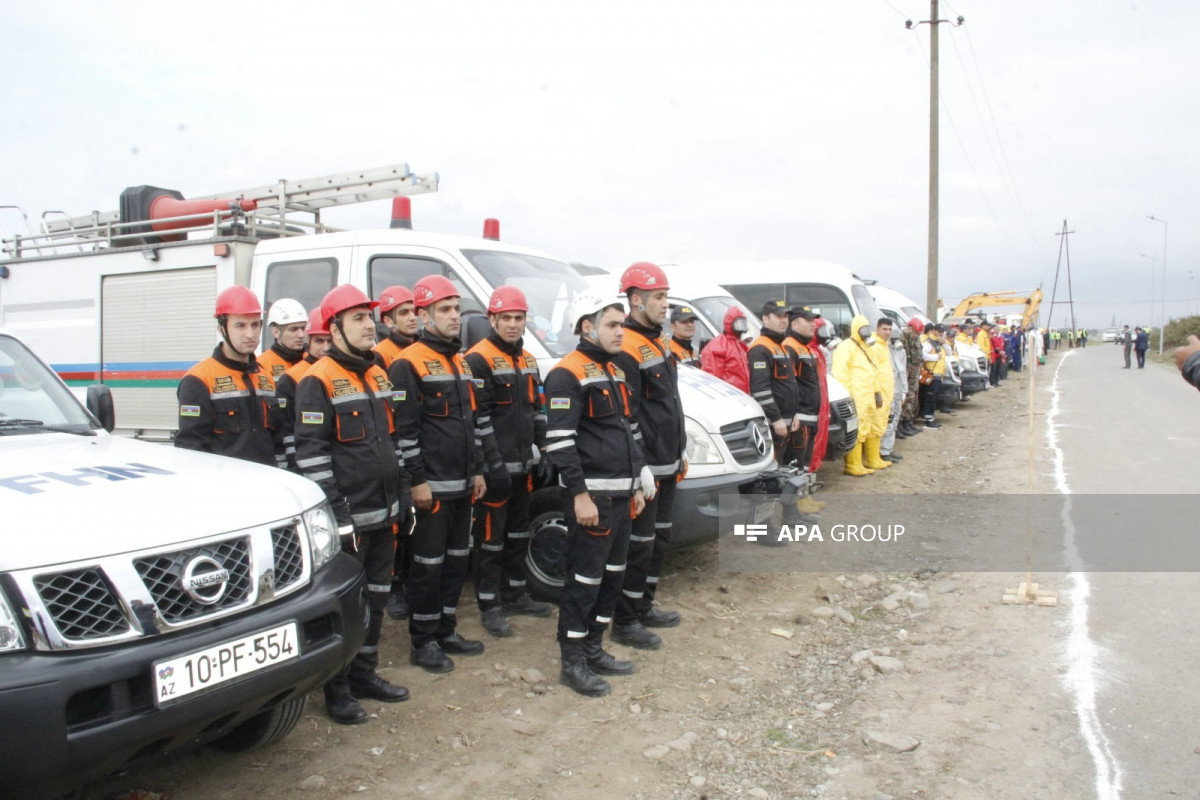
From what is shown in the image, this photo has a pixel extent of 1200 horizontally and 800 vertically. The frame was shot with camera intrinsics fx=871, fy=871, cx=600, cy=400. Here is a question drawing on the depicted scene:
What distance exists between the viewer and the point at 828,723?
13.2ft

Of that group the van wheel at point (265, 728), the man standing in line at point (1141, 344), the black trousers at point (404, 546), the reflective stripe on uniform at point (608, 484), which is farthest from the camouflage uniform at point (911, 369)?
the man standing in line at point (1141, 344)

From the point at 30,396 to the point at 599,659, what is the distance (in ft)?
9.81

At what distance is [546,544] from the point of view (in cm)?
563

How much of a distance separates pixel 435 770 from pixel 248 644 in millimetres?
1149

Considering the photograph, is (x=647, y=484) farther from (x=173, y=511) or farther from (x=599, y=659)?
(x=173, y=511)

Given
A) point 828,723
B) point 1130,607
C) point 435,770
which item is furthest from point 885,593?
point 435,770

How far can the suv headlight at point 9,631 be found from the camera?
92.7 inches

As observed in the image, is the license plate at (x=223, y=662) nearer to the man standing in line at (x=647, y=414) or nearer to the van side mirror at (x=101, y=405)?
the van side mirror at (x=101, y=405)

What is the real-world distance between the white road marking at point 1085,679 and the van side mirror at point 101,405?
4.48 metres

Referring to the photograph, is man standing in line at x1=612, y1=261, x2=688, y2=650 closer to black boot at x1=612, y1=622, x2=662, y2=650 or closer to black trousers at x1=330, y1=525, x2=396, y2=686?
black boot at x1=612, y1=622, x2=662, y2=650

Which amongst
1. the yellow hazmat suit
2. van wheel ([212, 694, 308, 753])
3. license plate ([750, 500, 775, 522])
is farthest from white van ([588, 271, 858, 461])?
van wheel ([212, 694, 308, 753])

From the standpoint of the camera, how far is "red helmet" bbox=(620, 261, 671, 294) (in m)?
4.84

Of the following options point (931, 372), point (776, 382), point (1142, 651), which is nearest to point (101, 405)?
point (776, 382)

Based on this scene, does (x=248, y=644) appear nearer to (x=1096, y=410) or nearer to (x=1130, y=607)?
(x=1130, y=607)
